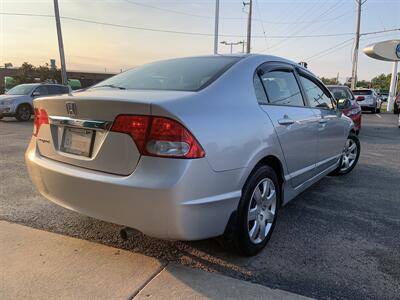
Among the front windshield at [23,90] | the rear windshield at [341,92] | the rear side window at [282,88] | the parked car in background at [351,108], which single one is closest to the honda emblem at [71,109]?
the rear side window at [282,88]

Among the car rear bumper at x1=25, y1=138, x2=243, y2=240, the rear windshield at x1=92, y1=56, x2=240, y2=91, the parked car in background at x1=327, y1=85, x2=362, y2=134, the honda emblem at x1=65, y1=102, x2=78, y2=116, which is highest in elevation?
the rear windshield at x1=92, y1=56, x2=240, y2=91

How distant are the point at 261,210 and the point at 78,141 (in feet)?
5.22

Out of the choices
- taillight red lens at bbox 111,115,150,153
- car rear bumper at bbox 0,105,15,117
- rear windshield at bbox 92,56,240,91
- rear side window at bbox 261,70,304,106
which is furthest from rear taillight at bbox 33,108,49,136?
car rear bumper at bbox 0,105,15,117

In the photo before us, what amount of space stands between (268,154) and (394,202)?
95.3 inches

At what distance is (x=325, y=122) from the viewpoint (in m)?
4.49

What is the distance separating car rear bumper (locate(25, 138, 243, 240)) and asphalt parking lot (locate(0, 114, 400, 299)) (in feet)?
1.91

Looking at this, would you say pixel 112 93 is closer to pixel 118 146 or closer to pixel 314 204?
pixel 118 146

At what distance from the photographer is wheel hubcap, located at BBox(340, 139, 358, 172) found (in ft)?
19.5

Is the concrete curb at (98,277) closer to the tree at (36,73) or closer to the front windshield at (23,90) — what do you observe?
the front windshield at (23,90)

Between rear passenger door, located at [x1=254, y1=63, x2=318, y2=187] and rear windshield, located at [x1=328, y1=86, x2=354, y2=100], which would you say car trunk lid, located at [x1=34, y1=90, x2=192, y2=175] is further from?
rear windshield, located at [x1=328, y1=86, x2=354, y2=100]

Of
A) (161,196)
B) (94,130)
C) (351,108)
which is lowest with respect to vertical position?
Result: (351,108)

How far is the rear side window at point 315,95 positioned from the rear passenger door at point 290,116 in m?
0.23

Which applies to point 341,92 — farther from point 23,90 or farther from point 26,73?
point 26,73

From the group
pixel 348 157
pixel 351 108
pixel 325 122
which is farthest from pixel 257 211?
pixel 351 108
